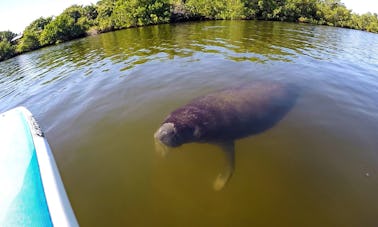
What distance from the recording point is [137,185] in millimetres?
4348

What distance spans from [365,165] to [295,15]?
42.0 m

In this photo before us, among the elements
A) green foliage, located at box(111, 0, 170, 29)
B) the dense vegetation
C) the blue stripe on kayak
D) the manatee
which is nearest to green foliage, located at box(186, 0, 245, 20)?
the dense vegetation

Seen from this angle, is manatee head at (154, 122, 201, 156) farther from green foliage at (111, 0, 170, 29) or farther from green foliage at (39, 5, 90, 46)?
green foliage at (111, 0, 170, 29)

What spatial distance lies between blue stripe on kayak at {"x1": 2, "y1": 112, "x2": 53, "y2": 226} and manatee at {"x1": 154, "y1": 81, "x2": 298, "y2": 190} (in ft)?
7.68

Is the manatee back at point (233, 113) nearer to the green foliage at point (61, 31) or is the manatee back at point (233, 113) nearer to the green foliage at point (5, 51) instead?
the green foliage at point (5, 51)

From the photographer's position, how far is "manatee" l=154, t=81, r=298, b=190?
4.95 meters

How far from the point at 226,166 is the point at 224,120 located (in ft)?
3.75

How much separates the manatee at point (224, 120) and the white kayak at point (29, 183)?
2198 mm

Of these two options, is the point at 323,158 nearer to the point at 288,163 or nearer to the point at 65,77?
the point at 288,163

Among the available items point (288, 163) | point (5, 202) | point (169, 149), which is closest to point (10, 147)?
point (5, 202)

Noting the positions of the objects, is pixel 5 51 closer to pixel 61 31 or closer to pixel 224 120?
pixel 61 31

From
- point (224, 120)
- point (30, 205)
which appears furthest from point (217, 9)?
point (30, 205)

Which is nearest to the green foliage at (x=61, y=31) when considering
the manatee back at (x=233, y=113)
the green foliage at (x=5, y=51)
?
the green foliage at (x=5, y=51)

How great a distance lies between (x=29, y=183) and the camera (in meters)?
3.50
